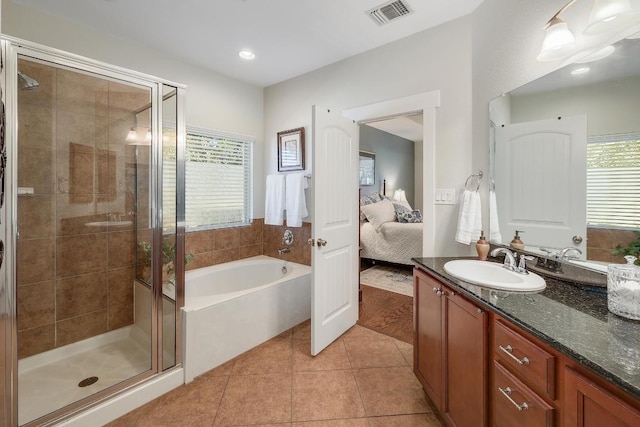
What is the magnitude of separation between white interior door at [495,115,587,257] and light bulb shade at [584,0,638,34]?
360 mm

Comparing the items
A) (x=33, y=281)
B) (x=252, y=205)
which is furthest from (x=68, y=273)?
(x=252, y=205)

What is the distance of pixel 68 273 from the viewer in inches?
81.9

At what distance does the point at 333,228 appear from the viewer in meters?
2.33

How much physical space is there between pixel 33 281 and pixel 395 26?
3.15 metres

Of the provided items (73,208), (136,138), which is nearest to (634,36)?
(136,138)

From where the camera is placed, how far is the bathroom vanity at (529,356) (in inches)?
27.0

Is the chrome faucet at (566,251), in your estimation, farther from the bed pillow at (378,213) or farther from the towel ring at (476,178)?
the bed pillow at (378,213)

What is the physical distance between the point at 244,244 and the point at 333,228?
4.41 ft

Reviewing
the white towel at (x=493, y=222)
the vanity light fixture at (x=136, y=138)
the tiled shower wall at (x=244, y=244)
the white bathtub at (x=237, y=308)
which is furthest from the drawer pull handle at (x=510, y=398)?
the vanity light fixture at (x=136, y=138)

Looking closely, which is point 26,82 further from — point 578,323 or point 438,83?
point 578,323

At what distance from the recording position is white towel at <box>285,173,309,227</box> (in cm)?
292

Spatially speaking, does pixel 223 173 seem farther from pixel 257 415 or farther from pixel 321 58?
pixel 257 415

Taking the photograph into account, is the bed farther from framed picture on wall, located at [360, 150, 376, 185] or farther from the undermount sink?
the undermount sink

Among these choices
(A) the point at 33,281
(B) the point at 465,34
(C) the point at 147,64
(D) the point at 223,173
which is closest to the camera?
(A) the point at 33,281
